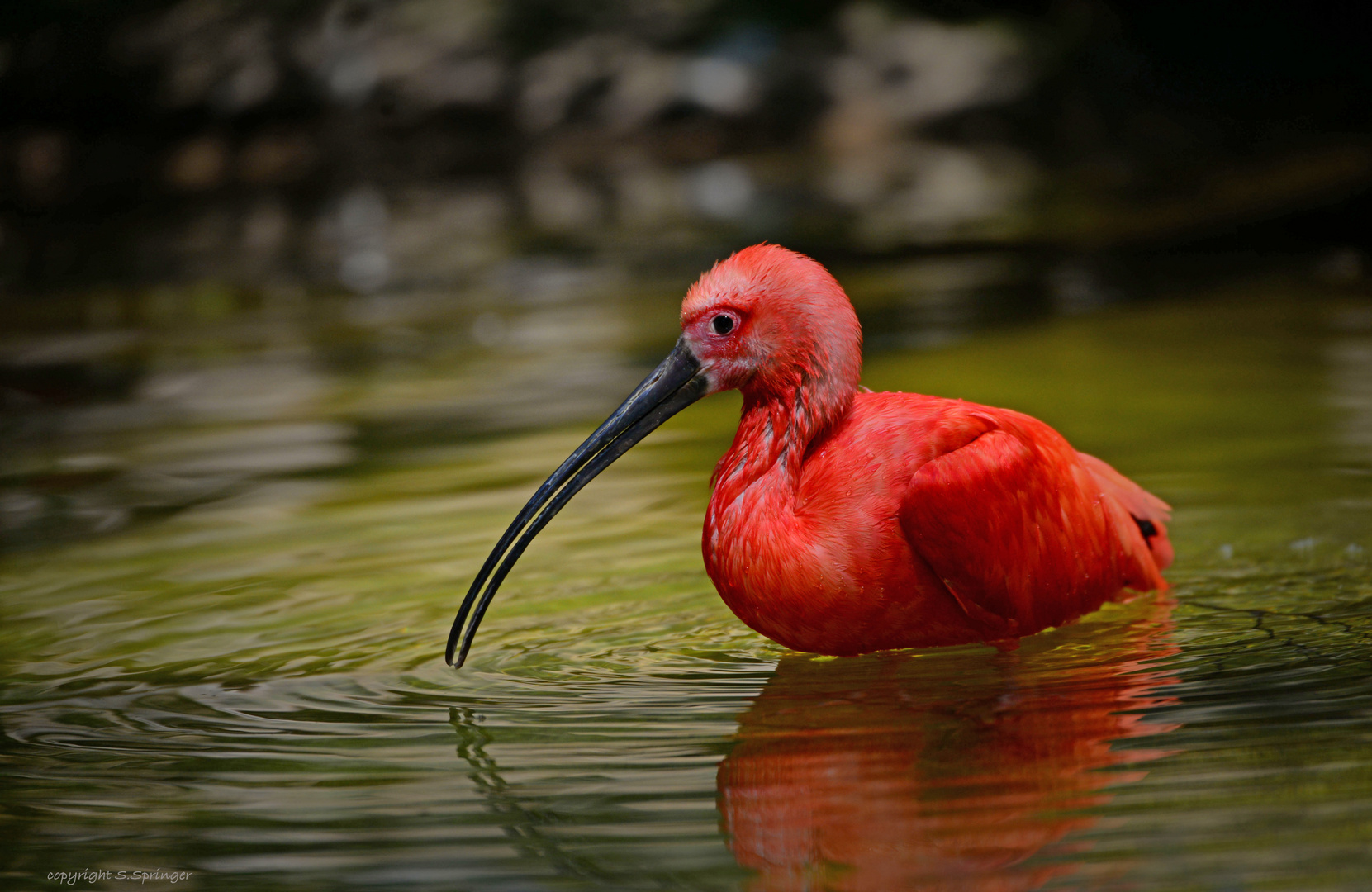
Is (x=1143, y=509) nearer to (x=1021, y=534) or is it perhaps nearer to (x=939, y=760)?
(x=1021, y=534)

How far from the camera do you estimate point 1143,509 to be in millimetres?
5465

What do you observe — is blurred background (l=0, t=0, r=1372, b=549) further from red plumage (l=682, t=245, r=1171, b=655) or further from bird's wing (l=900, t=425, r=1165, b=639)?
red plumage (l=682, t=245, r=1171, b=655)

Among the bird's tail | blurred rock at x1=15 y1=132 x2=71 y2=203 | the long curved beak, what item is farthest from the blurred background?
the long curved beak

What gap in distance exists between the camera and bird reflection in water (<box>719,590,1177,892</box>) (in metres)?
3.32

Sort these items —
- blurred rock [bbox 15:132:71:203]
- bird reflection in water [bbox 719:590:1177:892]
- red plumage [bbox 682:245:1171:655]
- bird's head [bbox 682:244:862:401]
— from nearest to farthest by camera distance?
bird reflection in water [bbox 719:590:1177:892], red plumage [bbox 682:245:1171:655], bird's head [bbox 682:244:862:401], blurred rock [bbox 15:132:71:203]

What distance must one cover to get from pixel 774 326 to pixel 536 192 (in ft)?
60.3

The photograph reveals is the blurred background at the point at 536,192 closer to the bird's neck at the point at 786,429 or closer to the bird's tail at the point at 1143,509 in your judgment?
the bird's tail at the point at 1143,509

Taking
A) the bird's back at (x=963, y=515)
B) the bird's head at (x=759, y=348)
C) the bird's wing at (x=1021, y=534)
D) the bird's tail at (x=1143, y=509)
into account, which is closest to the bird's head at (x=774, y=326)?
the bird's head at (x=759, y=348)

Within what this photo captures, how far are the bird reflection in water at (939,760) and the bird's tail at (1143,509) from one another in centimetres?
38

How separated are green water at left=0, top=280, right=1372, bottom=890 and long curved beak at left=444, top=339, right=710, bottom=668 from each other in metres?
0.17

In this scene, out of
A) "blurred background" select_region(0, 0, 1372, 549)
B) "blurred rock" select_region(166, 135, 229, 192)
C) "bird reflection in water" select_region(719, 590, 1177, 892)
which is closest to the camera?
"bird reflection in water" select_region(719, 590, 1177, 892)

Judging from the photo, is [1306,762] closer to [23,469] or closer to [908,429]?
[908,429]

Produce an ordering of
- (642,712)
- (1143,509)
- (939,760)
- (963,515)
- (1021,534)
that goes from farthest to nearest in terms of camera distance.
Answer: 1. (1143,509)
2. (1021,534)
3. (963,515)
4. (642,712)
5. (939,760)

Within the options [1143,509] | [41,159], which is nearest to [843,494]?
[1143,509]
